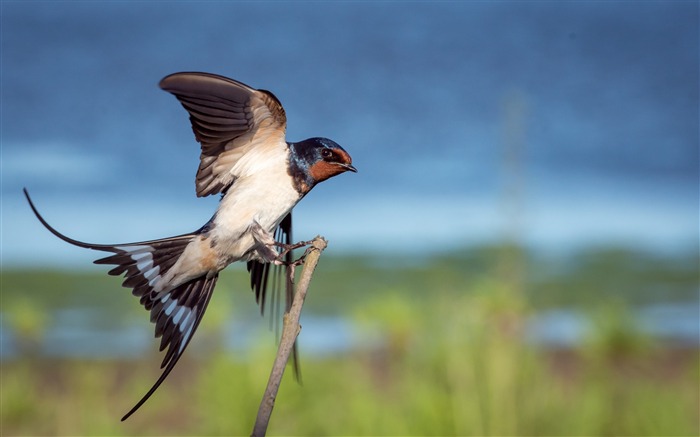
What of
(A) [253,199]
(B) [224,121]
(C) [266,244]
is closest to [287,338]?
(C) [266,244]

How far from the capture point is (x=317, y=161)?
1.96m

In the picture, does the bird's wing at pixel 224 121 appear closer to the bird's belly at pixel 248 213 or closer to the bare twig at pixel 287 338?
the bird's belly at pixel 248 213

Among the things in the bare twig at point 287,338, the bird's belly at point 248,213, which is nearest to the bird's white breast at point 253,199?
the bird's belly at point 248,213

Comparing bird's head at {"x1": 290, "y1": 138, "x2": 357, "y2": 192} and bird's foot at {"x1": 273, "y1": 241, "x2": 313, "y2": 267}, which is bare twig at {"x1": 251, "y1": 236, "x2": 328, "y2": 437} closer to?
bird's foot at {"x1": 273, "y1": 241, "x2": 313, "y2": 267}

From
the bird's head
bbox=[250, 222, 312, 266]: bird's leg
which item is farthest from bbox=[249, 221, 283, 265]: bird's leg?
the bird's head

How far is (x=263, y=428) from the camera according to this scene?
5.17 feet

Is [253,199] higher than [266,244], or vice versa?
[253,199]

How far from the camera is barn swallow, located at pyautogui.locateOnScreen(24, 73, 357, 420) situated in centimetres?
188

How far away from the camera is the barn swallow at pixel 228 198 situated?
6.17ft

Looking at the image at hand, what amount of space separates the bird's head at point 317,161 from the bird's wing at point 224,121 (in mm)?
72

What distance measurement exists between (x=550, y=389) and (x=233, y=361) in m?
1.73

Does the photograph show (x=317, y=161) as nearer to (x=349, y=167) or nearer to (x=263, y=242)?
(x=349, y=167)

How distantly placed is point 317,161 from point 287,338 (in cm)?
45

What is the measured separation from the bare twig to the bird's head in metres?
0.14
